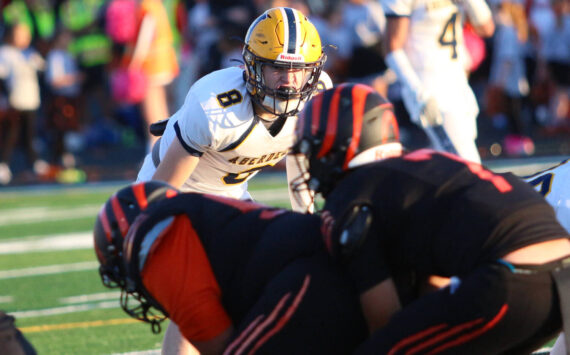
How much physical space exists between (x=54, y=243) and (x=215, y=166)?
3847 millimetres

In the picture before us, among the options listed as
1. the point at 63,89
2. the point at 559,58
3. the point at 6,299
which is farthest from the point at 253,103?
the point at 559,58

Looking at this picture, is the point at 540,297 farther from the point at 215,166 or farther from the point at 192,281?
the point at 215,166

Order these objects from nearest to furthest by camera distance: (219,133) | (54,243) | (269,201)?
(219,133) < (54,243) < (269,201)

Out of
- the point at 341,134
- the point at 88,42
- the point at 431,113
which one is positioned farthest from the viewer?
the point at 88,42

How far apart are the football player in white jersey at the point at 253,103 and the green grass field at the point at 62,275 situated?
1012mm

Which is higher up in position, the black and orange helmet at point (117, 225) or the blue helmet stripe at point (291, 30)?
the blue helmet stripe at point (291, 30)

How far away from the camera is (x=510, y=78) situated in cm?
1316

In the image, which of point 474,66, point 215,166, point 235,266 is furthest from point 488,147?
point 235,266

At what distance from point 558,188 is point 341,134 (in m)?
0.97

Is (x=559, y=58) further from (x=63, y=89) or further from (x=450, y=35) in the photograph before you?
(x=450, y=35)

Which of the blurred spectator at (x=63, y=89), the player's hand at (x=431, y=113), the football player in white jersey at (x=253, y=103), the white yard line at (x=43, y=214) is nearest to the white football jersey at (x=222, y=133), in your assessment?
the football player in white jersey at (x=253, y=103)

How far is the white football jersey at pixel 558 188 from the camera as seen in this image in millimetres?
3545

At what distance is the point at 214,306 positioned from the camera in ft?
9.80

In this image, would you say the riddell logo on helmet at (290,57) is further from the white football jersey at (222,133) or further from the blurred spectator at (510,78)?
the blurred spectator at (510,78)
